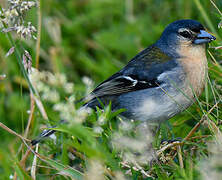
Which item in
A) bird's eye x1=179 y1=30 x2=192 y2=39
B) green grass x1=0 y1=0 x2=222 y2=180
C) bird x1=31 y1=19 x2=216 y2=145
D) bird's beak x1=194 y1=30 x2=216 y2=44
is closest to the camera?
green grass x1=0 y1=0 x2=222 y2=180

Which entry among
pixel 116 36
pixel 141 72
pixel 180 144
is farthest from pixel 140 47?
pixel 180 144

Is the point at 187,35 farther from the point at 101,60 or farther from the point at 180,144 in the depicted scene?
the point at 101,60

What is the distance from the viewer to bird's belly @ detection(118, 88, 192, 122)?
3334mm

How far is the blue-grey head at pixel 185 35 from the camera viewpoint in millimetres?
3508

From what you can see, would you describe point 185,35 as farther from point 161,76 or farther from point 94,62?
point 94,62

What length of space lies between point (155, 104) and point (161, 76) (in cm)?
35

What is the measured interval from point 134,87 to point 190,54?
22.5 inches

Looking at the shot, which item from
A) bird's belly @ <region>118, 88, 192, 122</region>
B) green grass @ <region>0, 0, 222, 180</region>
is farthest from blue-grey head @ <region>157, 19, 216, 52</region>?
bird's belly @ <region>118, 88, 192, 122</region>

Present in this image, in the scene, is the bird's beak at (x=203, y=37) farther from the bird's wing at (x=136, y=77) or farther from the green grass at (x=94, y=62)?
the bird's wing at (x=136, y=77)

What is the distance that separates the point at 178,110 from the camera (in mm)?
3330

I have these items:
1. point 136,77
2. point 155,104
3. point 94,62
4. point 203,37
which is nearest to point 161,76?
point 136,77

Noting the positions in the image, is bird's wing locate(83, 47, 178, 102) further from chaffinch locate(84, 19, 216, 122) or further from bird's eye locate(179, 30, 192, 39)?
bird's eye locate(179, 30, 192, 39)

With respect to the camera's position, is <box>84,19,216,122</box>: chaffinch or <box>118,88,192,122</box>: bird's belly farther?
<box>84,19,216,122</box>: chaffinch

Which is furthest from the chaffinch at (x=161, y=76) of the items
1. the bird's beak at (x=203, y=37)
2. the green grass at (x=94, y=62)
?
the green grass at (x=94, y=62)
